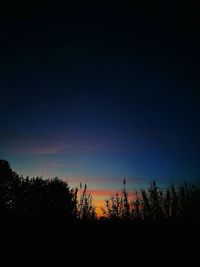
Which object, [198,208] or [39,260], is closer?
[39,260]

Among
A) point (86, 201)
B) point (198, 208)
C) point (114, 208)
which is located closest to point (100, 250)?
point (198, 208)

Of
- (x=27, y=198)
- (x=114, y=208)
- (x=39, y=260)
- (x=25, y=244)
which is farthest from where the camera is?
A: (x=27, y=198)

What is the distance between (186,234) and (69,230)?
3.16m

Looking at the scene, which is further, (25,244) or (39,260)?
(25,244)

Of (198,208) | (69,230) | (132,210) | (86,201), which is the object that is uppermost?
(86,201)

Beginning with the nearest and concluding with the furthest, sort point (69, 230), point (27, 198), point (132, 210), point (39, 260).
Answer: point (39, 260), point (69, 230), point (132, 210), point (27, 198)

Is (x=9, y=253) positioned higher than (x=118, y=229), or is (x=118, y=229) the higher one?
(x=118, y=229)

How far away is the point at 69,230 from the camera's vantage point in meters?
6.90

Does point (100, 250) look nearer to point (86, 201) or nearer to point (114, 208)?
point (114, 208)

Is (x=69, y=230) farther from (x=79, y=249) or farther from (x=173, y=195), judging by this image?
(x=173, y=195)

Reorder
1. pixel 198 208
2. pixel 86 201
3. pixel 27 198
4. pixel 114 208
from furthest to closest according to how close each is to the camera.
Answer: pixel 27 198 → pixel 86 201 → pixel 114 208 → pixel 198 208

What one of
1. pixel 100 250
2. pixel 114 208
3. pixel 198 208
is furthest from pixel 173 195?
pixel 100 250

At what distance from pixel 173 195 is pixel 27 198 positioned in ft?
127

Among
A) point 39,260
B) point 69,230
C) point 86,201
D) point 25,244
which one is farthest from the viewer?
point 86,201
